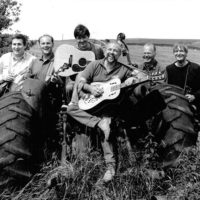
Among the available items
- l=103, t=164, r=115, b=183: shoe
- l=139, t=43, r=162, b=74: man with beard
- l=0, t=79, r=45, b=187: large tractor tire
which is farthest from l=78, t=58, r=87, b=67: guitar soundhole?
l=103, t=164, r=115, b=183: shoe

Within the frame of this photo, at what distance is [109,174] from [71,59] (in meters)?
2.59

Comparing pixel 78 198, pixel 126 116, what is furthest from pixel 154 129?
pixel 78 198

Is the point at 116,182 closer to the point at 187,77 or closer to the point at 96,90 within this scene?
the point at 96,90

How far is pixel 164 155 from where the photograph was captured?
3211 millimetres

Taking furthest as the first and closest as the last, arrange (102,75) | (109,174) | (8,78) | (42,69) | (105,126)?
1. (42,69)
2. (8,78)
3. (102,75)
4. (105,126)
5. (109,174)

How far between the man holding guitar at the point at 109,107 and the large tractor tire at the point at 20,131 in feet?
1.67

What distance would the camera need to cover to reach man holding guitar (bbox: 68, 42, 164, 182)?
3.24 meters

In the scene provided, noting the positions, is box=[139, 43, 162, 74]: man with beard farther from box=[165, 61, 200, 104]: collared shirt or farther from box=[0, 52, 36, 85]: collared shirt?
box=[0, 52, 36, 85]: collared shirt

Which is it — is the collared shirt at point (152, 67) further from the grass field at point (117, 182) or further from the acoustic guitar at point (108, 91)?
the grass field at point (117, 182)

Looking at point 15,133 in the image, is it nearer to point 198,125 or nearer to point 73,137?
point 73,137

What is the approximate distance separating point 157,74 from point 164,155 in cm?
190

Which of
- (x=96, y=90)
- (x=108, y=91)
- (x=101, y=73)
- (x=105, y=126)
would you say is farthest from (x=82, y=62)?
(x=105, y=126)

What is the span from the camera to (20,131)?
2820 mm

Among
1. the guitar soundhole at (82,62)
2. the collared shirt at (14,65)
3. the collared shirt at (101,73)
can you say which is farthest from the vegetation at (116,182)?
the guitar soundhole at (82,62)
